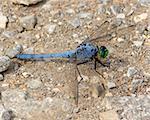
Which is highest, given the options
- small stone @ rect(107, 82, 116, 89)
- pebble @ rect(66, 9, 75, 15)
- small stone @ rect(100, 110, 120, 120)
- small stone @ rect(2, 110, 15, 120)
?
pebble @ rect(66, 9, 75, 15)

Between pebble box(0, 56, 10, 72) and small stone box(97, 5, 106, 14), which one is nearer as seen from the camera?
pebble box(0, 56, 10, 72)

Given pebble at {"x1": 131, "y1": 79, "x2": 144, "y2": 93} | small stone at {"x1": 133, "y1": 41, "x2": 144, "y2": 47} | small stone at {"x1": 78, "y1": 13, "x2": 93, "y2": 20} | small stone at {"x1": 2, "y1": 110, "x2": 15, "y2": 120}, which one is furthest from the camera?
small stone at {"x1": 78, "y1": 13, "x2": 93, "y2": 20}

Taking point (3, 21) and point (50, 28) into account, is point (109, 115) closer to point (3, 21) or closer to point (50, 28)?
point (50, 28)

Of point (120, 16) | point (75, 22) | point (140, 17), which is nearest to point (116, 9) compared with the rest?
point (120, 16)

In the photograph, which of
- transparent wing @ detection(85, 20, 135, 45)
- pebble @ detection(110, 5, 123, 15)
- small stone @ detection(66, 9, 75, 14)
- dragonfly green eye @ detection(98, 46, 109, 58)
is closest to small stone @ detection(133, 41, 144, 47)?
transparent wing @ detection(85, 20, 135, 45)

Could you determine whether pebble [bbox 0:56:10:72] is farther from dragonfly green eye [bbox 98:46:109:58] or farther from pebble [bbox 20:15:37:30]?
dragonfly green eye [bbox 98:46:109:58]

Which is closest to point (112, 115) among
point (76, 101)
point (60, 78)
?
point (76, 101)
